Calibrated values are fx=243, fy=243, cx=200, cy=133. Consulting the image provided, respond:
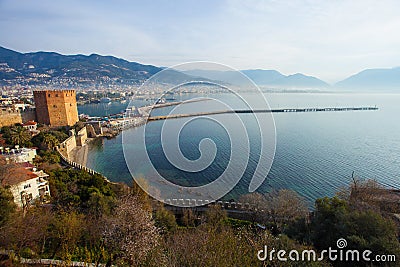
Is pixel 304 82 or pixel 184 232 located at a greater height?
pixel 304 82

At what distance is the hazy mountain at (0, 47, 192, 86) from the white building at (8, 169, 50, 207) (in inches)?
2292

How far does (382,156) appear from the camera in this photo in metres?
15.4

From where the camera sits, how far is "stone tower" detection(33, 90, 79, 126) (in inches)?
683

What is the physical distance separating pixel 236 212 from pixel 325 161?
30.1 ft

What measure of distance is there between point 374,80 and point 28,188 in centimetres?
15590

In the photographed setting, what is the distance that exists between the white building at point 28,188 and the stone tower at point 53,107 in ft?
39.0

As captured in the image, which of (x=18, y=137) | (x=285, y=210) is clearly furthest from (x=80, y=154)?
(x=285, y=210)

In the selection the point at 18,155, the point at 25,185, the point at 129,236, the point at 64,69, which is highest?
the point at 64,69

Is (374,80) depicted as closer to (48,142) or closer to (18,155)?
(48,142)

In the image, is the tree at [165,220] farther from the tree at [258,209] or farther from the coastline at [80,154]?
the coastline at [80,154]

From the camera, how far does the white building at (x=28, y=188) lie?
6.26m

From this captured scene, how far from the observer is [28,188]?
6.70m

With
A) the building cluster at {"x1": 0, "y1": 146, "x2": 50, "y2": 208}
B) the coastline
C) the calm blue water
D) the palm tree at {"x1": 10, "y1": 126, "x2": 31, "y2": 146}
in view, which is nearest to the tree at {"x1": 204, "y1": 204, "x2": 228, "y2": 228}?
the calm blue water

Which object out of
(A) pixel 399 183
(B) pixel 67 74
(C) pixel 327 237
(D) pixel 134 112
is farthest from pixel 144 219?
(B) pixel 67 74
